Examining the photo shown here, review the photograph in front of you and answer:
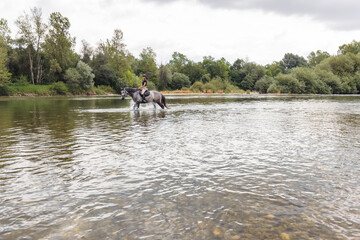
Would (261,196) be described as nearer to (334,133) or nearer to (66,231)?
(66,231)

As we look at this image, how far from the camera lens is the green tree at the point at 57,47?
275ft

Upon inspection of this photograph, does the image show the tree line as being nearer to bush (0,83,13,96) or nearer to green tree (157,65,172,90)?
bush (0,83,13,96)

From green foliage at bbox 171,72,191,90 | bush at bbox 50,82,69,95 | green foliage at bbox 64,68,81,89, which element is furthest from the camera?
green foliage at bbox 171,72,191,90

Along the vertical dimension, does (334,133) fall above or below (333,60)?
below

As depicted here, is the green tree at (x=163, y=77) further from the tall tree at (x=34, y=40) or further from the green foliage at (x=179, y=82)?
the tall tree at (x=34, y=40)

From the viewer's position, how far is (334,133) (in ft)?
45.0

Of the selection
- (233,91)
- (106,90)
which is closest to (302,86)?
(233,91)

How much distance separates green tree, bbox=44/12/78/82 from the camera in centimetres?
8375

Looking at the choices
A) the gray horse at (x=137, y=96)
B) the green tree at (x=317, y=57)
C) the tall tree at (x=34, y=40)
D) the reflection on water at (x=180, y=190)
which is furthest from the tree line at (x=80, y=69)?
the green tree at (x=317, y=57)

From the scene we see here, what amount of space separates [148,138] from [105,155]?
3.45m

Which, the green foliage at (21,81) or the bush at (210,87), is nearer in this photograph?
the green foliage at (21,81)

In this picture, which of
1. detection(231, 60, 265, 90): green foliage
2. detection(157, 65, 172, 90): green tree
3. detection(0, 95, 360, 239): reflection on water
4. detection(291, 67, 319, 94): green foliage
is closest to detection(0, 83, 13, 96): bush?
detection(157, 65, 172, 90): green tree

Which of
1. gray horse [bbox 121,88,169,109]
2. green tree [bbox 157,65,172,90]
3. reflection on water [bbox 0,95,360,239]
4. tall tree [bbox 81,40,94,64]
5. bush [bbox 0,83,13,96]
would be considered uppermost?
tall tree [bbox 81,40,94,64]

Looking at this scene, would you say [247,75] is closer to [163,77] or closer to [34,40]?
[163,77]
